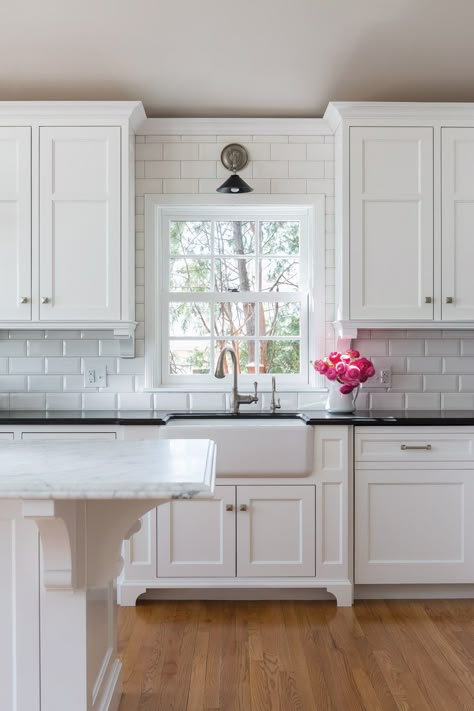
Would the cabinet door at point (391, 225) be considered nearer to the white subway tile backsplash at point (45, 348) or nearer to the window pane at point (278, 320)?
the window pane at point (278, 320)

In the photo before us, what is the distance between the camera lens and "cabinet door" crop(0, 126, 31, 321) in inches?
132

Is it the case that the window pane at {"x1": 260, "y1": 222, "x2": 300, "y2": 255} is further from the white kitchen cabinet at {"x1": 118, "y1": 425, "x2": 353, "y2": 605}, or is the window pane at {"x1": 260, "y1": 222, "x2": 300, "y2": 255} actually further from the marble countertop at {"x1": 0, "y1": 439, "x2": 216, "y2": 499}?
the marble countertop at {"x1": 0, "y1": 439, "x2": 216, "y2": 499}

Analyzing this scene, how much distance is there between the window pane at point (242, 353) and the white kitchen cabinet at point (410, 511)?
3.03 ft

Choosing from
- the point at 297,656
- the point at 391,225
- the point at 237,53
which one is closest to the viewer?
the point at 297,656

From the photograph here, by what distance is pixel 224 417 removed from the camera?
10.9 ft

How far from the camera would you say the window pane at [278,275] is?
3871 mm

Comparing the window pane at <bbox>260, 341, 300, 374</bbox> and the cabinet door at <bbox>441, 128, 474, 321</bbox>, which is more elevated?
the cabinet door at <bbox>441, 128, 474, 321</bbox>

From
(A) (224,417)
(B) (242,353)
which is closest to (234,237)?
(B) (242,353)

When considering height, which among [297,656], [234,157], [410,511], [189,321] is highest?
[234,157]

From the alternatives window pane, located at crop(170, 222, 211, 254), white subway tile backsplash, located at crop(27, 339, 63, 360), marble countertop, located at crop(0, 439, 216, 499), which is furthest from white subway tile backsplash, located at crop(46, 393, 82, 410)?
marble countertop, located at crop(0, 439, 216, 499)

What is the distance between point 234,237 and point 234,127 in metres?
0.64

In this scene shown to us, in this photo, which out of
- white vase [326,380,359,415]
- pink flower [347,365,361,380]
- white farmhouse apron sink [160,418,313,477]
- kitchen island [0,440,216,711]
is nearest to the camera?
kitchen island [0,440,216,711]

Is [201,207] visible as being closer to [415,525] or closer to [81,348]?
[81,348]

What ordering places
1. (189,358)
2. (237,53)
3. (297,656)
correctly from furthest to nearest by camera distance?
(189,358), (237,53), (297,656)
